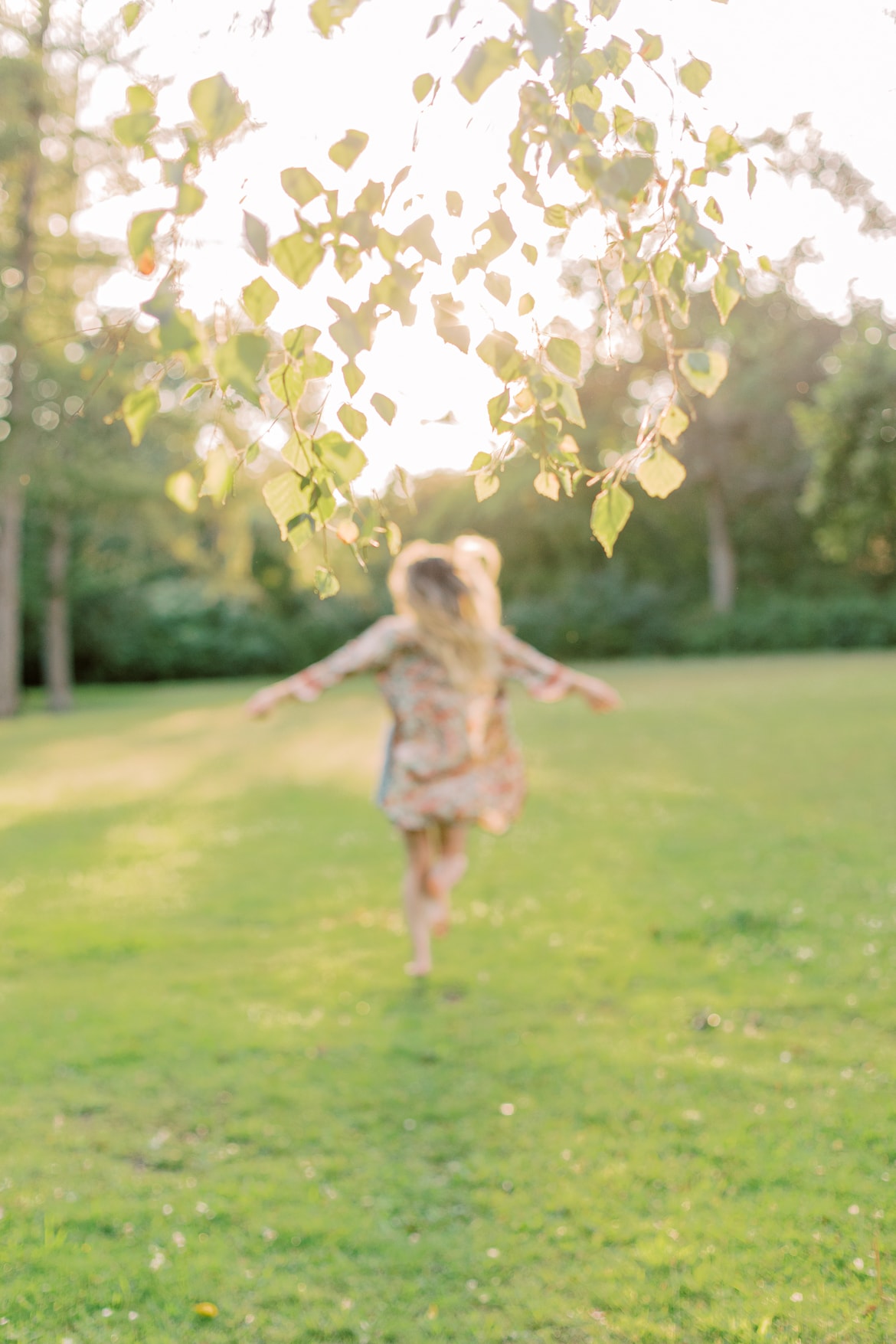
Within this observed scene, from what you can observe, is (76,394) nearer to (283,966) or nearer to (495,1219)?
(283,966)

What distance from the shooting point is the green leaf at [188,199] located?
1.75 meters

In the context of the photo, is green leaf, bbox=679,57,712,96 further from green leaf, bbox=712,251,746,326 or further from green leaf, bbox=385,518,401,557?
green leaf, bbox=385,518,401,557

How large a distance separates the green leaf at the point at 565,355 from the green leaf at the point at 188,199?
0.68 metres

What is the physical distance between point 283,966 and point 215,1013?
102cm

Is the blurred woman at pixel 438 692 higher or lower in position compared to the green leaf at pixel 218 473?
lower

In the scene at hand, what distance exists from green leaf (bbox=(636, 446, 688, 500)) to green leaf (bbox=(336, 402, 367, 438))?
556mm

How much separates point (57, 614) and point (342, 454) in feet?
111

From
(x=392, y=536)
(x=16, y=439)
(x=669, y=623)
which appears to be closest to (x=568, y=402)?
(x=392, y=536)

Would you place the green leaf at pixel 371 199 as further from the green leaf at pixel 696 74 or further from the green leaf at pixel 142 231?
the green leaf at pixel 696 74

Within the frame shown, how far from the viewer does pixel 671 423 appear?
7.77 ft

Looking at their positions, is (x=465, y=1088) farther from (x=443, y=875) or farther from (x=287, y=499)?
(x=287, y=499)

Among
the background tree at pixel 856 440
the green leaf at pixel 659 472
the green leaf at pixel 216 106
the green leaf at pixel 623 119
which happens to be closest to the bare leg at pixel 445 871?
the green leaf at pixel 659 472

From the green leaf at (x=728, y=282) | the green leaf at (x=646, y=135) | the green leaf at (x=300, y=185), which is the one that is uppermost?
the green leaf at (x=646, y=135)

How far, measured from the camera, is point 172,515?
30.3m
